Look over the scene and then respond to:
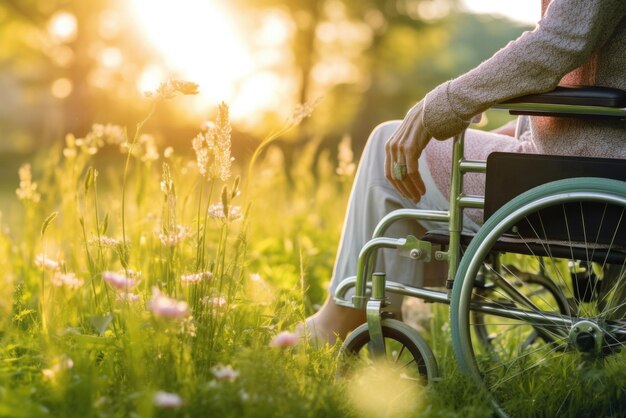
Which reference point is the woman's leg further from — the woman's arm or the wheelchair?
the woman's arm

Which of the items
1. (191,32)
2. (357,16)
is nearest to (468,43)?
(357,16)

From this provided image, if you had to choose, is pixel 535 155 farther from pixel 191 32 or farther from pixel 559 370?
pixel 191 32

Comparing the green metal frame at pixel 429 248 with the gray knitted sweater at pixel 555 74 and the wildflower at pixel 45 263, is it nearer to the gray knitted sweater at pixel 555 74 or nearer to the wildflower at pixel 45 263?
the gray knitted sweater at pixel 555 74

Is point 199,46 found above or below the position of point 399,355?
above

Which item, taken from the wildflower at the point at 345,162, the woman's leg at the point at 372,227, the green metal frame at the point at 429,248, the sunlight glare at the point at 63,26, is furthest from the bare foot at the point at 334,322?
the sunlight glare at the point at 63,26

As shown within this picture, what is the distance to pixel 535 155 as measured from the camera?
1.75 meters

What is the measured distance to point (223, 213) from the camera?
6.16 ft

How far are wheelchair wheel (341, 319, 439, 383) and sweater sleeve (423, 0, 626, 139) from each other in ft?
1.58

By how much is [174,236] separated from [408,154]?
1.76 feet

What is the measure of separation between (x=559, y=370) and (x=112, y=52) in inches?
698

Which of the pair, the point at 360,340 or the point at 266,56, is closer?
the point at 360,340

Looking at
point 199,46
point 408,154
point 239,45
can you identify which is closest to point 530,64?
point 408,154

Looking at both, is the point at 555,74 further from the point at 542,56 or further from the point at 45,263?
the point at 45,263

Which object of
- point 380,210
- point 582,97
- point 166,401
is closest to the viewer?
point 166,401
